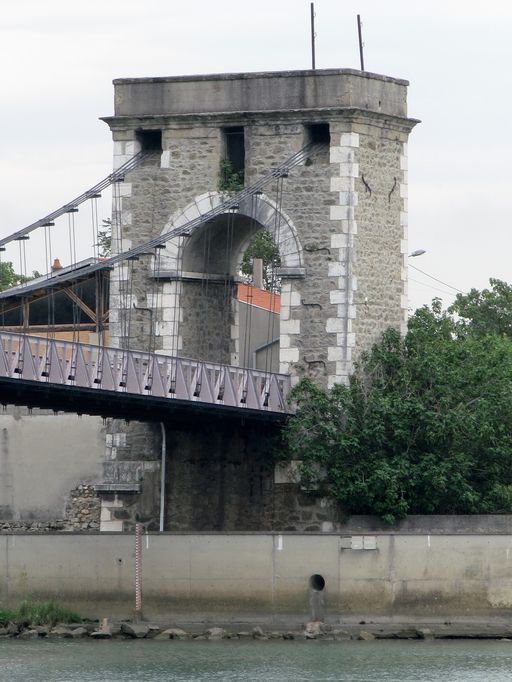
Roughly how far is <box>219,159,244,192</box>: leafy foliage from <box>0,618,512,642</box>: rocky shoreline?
9832 mm

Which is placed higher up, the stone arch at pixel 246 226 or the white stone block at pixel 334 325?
the stone arch at pixel 246 226

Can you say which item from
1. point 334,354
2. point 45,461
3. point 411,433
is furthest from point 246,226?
point 45,461

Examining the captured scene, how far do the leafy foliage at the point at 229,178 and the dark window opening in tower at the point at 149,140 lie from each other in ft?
5.32

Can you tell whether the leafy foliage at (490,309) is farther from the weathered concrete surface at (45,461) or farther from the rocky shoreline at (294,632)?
the rocky shoreline at (294,632)

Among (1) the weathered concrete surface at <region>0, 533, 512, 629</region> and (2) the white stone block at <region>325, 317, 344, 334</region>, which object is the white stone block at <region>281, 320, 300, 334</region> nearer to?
(2) the white stone block at <region>325, 317, 344, 334</region>

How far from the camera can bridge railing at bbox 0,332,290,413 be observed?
151ft

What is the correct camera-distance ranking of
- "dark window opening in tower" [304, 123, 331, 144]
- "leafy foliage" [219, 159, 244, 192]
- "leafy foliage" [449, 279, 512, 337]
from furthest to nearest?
1. "leafy foliage" [449, 279, 512, 337]
2. "leafy foliage" [219, 159, 244, 192]
3. "dark window opening in tower" [304, 123, 331, 144]

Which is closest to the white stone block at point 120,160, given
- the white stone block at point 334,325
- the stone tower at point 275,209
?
the stone tower at point 275,209

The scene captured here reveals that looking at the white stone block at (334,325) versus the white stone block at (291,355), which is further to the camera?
the white stone block at (291,355)

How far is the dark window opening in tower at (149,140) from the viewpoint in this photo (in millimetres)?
55062

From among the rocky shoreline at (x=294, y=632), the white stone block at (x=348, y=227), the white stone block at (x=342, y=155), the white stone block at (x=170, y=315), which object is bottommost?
the rocky shoreline at (x=294, y=632)

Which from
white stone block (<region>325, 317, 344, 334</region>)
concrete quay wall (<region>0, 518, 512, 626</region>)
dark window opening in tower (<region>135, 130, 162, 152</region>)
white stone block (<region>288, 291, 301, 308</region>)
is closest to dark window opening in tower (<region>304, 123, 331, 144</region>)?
white stone block (<region>288, 291, 301, 308</region>)

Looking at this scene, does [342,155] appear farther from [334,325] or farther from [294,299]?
[334,325]

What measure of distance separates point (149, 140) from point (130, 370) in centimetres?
781
